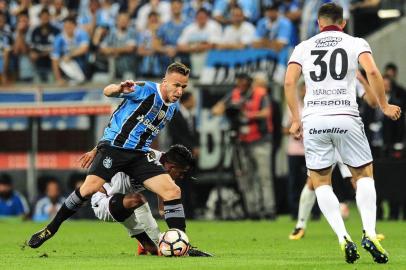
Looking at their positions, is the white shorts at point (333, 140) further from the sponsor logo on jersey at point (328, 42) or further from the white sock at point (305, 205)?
the white sock at point (305, 205)

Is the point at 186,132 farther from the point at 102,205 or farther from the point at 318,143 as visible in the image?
the point at 318,143

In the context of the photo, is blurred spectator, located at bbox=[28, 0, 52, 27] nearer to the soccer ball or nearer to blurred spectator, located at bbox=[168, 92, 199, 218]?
blurred spectator, located at bbox=[168, 92, 199, 218]

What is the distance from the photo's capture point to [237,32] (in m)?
21.2

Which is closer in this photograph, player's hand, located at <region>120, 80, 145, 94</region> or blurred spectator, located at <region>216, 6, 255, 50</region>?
player's hand, located at <region>120, 80, 145, 94</region>

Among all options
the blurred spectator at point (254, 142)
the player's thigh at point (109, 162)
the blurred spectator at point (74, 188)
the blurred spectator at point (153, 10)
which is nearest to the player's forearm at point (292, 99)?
the player's thigh at point (109, 162)

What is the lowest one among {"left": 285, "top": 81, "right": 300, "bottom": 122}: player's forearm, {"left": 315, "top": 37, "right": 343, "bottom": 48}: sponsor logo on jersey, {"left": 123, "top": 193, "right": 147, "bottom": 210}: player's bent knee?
{"left": 123, "top": 193, "right": 147, "bottom": 210}: player's bent knee

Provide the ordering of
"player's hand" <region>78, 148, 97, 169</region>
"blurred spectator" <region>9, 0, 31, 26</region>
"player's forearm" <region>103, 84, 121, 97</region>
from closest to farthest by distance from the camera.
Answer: "player's forearm" <region>103, 84, 121, 97</region> → "player's hand" <region>78, 148, 97, 169</region> → "blurred spectator" <region>9, 0, 31, 26</region>

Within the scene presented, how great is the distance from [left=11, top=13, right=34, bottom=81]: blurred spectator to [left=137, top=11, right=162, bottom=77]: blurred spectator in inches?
89.3

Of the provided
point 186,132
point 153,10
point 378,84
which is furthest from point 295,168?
point 378,84

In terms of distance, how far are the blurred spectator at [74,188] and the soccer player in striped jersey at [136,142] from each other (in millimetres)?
9879

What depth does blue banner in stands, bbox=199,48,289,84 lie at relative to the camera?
20.5 meters

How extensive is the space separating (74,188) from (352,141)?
457 inches

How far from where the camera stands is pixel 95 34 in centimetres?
2286

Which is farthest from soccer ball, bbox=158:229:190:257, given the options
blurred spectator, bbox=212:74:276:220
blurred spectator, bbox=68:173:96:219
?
blurred spectator, bbox=68:173:96:219
